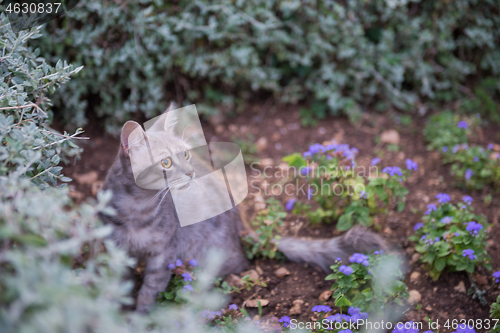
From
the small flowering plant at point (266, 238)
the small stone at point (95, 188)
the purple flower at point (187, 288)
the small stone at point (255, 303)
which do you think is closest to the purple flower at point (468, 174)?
the small flowering plant at point (266, 238)

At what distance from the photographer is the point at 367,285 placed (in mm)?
2363

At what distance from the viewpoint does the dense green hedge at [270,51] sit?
3.57 m

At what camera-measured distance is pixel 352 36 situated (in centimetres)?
409

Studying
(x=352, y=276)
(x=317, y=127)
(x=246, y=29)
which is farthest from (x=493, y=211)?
(x=246, y=29)

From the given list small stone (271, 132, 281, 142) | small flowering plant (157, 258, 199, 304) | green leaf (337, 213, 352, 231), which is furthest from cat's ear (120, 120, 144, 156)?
small stone (271, 132, 281, 142)

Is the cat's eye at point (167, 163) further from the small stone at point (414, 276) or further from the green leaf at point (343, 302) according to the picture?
the small stone at point (414, 276)

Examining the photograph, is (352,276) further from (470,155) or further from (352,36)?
(352,36)

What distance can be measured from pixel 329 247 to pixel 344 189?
20.3 inches

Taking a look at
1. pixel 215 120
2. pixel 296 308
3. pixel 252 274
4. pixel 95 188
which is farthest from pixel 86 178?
pixel 296 308

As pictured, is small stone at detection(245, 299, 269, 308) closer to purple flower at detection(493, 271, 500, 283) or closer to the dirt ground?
the dirt ground

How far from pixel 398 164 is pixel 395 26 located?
1666 mm

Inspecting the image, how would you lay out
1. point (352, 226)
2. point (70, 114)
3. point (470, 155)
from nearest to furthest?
point (352, 226), point (470, 155), point (70, 114)

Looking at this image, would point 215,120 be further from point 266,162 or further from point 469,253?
point 469,253

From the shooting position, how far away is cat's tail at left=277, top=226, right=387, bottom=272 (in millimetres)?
2553
